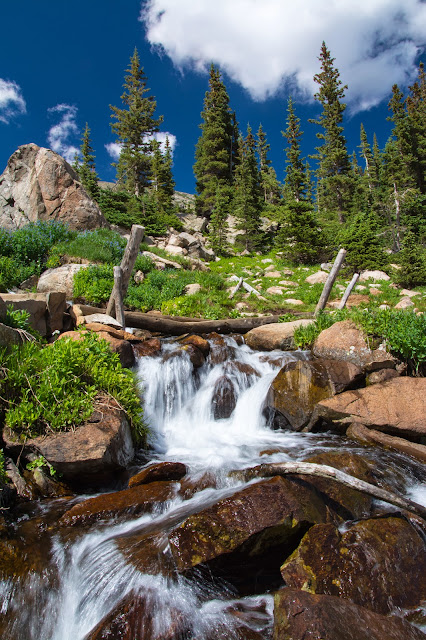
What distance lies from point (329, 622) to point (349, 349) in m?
6.70

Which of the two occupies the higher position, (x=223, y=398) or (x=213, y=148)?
(x=213, y=148)

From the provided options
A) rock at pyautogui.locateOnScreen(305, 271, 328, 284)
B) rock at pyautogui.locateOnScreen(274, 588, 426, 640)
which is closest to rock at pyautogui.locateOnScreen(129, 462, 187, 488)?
rock at pyautogui.locateOnScreen(274, 588, 426, 640)

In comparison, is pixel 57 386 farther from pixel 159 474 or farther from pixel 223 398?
pixel 223 398

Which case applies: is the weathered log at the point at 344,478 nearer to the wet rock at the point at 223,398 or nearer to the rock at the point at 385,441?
the rock at the point at 385,441

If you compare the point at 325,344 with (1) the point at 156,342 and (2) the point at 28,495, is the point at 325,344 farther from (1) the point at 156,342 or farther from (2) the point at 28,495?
(2) the point at 28,495

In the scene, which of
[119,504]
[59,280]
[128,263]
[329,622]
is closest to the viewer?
[329,622]

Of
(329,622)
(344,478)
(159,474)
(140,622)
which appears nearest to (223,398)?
(159,474)

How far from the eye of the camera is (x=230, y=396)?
8.35 m

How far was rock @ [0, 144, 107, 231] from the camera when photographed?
18578mm

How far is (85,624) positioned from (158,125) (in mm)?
45352

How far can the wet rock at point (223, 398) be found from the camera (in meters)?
8.10

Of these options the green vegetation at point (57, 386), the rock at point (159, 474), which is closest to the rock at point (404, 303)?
the green vegetation at point (57, 386)

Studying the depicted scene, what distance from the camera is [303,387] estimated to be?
25.5 ft

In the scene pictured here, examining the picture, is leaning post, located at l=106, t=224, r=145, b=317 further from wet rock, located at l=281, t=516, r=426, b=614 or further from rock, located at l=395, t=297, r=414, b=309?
rock, located at l=395, t=297, r=414, b=309
